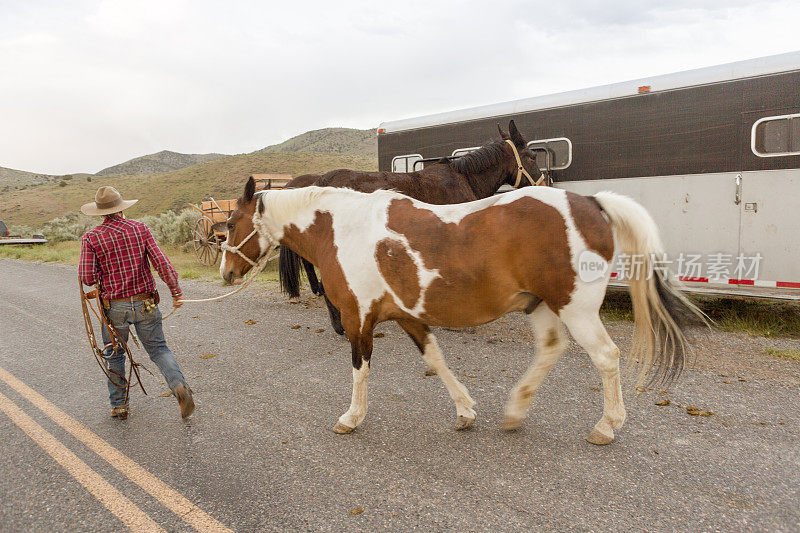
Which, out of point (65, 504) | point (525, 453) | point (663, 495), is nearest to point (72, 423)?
point (65, 504)

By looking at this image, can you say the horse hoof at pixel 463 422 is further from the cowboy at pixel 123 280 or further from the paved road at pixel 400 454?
the cowboy at pixel 123 280

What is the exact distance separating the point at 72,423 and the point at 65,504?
1265 millimetres

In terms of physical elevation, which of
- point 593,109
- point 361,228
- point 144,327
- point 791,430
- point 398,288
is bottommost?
point 791,430

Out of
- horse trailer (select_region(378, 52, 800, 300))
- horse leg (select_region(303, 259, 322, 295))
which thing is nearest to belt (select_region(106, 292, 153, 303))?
horse leg (select_region(303, 259, 322, 295))

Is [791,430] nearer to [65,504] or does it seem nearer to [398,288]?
[398,288]

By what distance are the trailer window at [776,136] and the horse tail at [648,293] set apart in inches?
141

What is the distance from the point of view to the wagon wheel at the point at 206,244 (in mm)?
13023

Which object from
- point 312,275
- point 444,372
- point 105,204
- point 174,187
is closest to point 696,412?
point 444,372

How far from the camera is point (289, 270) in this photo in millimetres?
6730

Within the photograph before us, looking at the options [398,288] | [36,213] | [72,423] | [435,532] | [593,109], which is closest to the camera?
[435,532]

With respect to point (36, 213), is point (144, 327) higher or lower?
lower

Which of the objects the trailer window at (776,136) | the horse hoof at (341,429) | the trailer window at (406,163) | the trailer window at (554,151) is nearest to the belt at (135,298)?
the horse hoof at (341,429)

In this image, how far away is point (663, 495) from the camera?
2535 mm

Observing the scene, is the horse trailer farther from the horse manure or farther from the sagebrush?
the sagebrush
